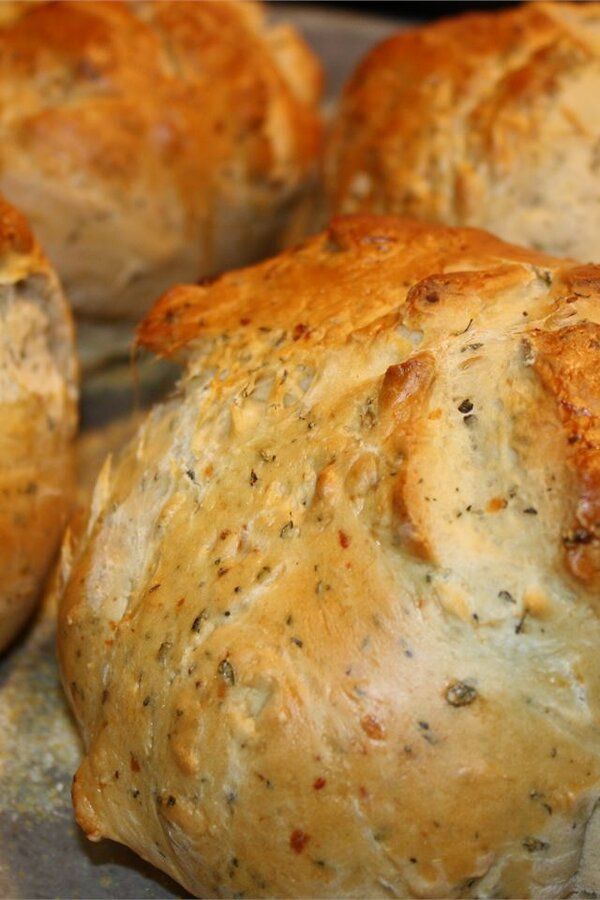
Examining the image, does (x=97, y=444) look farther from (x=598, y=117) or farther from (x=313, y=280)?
(x=598, y=117)

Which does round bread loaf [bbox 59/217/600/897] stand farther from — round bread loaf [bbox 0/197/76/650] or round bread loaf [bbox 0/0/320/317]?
round bread loaf [bbox 0/0/320/317]

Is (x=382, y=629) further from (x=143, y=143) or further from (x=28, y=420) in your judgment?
(x=143, y=143)

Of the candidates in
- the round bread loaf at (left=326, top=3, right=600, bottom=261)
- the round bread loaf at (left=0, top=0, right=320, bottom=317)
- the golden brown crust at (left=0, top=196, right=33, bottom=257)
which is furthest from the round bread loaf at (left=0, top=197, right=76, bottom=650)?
the round bread loaf at (left=326, top=3, right=600, bottom=261)

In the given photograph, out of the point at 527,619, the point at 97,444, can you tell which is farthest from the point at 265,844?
the point at 97,444

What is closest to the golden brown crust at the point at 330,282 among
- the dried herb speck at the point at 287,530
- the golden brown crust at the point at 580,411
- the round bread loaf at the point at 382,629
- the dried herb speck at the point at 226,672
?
the round bread loaf at the point at 382,629

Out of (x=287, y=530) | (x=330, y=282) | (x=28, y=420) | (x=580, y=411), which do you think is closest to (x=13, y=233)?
(x=28, y=420)
